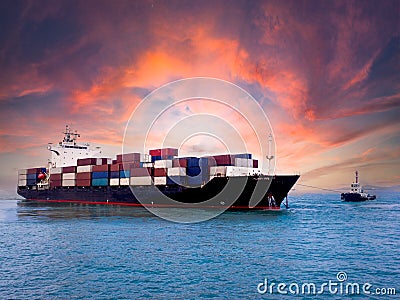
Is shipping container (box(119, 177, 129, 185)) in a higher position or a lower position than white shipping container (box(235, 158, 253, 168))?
lower

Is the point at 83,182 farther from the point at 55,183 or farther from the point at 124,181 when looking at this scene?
the point at 124,181

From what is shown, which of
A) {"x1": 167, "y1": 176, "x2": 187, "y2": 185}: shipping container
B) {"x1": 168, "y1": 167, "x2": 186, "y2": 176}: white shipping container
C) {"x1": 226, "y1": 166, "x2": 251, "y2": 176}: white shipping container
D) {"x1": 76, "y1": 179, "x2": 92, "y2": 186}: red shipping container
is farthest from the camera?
{"x1": 76, "y1": 179, "x2": 92, "y2": 186}: red shipping container

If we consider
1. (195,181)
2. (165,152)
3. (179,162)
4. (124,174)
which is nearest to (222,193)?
(195,181)

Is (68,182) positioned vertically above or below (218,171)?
below

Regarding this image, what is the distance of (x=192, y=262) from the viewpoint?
64.0 feet

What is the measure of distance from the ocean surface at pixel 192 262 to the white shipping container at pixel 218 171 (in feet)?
56.4

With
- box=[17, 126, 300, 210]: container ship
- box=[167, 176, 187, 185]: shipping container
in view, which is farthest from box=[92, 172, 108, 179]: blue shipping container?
box=[167, 176, 187, 185]: shipping container

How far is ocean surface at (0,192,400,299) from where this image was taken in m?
15.0

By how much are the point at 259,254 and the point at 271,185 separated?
25137 mm

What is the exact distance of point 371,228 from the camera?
35594mm

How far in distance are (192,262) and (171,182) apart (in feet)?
108

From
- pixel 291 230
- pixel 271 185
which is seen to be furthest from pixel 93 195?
pixel 291 230

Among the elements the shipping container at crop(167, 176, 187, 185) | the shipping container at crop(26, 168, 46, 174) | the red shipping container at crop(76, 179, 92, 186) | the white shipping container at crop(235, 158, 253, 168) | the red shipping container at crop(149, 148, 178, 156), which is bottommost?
the red shipping container at crop(76, 179, 92, 186)

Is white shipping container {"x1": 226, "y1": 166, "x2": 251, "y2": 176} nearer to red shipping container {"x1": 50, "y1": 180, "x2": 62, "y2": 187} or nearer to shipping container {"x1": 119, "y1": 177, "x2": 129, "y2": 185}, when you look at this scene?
shipping container {"x1": 119, "y1": 177, "x2": 129, "y2": 185}
